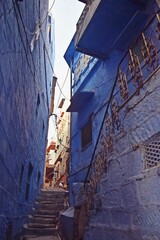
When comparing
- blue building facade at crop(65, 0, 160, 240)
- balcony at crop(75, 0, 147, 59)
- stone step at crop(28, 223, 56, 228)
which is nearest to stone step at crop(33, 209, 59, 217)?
stone step at crop(28, 223, 56, 228)


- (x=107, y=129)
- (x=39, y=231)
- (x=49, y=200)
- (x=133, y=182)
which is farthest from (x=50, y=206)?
(x=133, y=182)

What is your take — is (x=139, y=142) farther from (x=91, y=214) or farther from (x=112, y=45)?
(x=112, y=45)

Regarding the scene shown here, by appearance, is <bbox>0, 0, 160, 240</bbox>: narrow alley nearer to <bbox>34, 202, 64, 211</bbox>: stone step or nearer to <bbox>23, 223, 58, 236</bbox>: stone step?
<bbox>23, 223, 58, 236</bbox>: stone step

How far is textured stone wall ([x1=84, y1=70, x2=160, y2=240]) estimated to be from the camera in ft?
9.82

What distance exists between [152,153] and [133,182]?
64cm

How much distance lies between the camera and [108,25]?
6.99m

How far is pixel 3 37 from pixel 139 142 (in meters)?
3.19

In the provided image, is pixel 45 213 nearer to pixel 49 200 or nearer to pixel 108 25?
pixel 49 200

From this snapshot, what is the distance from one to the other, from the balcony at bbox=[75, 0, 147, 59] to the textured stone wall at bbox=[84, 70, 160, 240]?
155 inches

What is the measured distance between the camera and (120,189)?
385 cm

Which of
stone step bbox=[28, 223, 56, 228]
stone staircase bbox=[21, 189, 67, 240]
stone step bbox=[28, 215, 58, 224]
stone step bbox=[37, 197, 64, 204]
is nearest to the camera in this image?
stone staircase bbox=[21, 189, 67, 240]

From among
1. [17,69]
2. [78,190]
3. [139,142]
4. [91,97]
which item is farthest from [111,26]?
[78,190]

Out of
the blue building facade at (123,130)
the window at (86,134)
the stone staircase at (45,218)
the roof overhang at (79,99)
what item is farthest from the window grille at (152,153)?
the roof overhang at (79,99)

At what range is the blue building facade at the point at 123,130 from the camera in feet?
10.5
